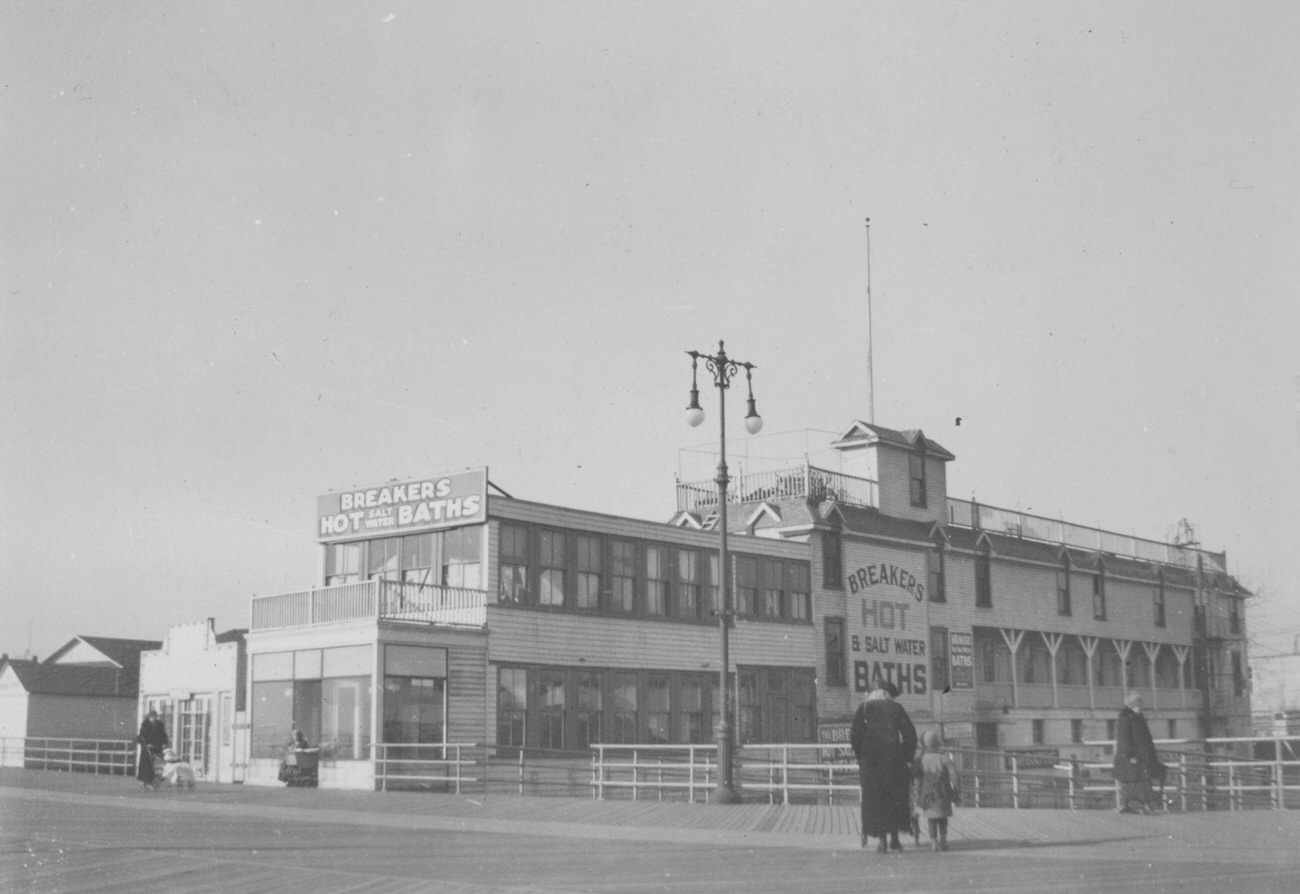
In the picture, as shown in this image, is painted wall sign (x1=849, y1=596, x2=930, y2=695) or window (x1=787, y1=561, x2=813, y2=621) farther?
painted wall sign (x1=849, y1=596, x2=930, y2=695)

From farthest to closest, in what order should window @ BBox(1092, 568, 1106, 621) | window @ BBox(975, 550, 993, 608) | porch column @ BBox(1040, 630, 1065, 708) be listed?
window @ BBox(1092, 568, 1106, 621)
porch column @ BBox(1040, 630, 1065, 708)
window @ BBox(975, 550, 993, 608)

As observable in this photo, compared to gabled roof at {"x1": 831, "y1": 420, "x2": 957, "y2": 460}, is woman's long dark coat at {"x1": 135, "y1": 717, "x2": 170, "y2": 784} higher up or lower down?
lower down

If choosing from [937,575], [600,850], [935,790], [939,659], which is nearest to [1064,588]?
[937,575]

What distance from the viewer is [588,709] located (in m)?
32.0

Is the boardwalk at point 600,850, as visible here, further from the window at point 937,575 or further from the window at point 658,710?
the window at point 937,575

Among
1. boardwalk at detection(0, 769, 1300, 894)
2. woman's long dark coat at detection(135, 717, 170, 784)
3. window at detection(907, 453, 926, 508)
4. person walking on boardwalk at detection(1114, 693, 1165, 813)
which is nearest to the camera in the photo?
boardwalk at detection(0, 769, 1300, 894)

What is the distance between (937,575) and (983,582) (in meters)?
2.67

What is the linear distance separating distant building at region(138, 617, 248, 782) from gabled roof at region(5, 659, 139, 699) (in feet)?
39.6

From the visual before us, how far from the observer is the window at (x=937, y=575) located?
43062 millimetres

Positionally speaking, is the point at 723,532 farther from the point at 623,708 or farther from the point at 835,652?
the point at 835,652

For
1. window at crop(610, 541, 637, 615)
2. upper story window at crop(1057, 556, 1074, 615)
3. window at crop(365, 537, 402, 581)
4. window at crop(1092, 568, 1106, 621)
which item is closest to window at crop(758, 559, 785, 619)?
window at crop(610, 541, 637, 615)

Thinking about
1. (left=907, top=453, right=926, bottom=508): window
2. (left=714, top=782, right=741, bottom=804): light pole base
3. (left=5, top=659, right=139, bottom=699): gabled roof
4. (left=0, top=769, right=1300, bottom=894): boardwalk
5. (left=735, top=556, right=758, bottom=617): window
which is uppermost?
(left=907, top=453, right=926, bottom=508): window

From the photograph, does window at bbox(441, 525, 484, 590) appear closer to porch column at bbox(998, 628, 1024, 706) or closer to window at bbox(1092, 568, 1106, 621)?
porch column at bbox(998, 628, 1024, 706)

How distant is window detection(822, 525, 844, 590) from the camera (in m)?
38.8
